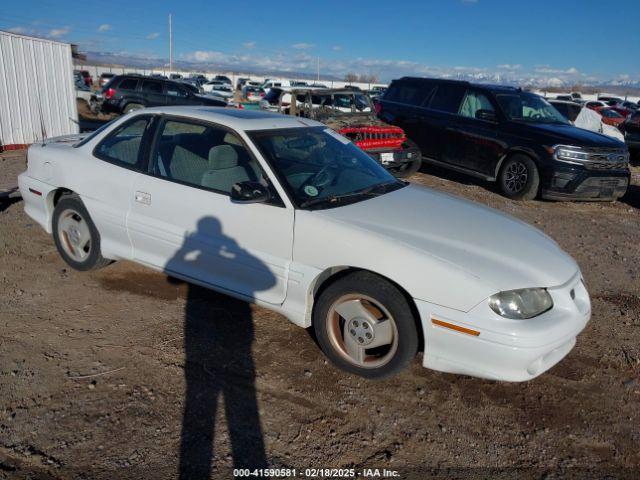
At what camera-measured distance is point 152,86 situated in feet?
57.7

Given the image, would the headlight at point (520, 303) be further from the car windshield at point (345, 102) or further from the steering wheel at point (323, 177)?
the car windshield at point (345, 102)

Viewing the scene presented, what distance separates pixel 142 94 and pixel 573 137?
551 inches

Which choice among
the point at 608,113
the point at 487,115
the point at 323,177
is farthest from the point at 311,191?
the point at 608,113

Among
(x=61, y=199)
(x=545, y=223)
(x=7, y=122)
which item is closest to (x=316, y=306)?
(x=61, y=199)

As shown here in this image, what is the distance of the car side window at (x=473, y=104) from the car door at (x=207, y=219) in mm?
6658

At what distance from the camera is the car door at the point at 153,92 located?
1748 centimetres

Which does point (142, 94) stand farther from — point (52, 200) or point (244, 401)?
point (244, 401)

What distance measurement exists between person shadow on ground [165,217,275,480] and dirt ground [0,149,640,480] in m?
0.01

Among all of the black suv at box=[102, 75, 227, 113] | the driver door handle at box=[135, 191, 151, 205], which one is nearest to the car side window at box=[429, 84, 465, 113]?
the driver door handle at box=[135, 191, 151, 205]

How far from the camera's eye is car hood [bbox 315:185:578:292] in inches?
118

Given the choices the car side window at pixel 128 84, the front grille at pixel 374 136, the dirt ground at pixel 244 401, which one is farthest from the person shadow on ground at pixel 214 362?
the car side window at pixel 128 84

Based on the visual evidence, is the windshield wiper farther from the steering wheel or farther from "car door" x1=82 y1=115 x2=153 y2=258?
"car door" x1=82 y1=115 x2=153 y2=258

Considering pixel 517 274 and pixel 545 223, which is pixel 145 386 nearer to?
pixel 517 274

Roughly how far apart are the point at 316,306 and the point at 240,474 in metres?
1.16
